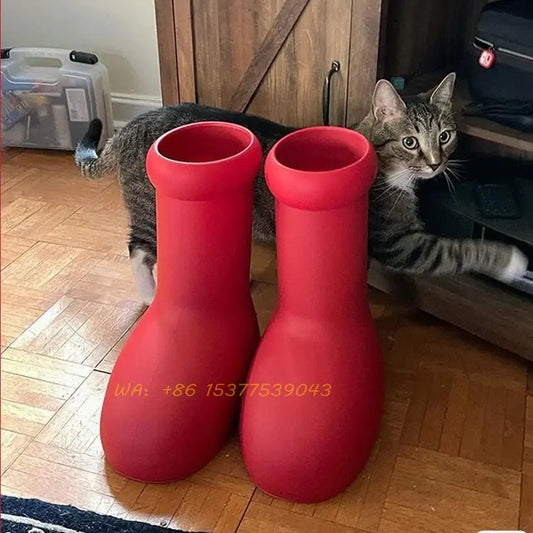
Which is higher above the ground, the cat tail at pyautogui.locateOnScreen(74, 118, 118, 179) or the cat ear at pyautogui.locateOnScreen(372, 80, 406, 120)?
the cat ear at pyautogui.locateOnScreen(372, 80, 406, 120)

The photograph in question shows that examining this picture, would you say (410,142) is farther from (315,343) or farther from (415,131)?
(315,343)

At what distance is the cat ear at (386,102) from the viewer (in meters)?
1.15

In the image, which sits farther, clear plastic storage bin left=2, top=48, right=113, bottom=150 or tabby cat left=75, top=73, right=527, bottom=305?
clear plastic storage bin left=2, top=48, right=113, bottom=150

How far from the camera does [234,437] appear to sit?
1.12 metres

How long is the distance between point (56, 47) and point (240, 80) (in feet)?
2.92

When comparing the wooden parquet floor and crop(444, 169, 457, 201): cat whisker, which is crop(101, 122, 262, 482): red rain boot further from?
crop(444, 169, 457, 201): cat whisker

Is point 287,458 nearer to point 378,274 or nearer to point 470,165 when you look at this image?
point 378,274

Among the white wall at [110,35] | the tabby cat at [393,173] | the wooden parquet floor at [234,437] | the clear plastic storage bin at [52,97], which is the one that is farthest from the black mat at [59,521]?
the white wall at [110,35]

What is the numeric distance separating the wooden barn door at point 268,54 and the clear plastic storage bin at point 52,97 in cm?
47

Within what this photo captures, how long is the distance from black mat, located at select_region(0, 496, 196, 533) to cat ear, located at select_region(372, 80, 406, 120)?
0.72 meters

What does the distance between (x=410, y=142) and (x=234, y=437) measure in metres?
0.56

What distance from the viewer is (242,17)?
1.38 metres

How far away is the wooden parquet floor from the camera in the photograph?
1004 mm

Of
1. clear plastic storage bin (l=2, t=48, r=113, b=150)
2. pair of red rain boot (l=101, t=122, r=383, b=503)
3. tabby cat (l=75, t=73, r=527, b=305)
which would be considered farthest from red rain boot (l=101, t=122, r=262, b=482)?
clear plastic storage bin (l=2, t=48, r=113, b=150)
